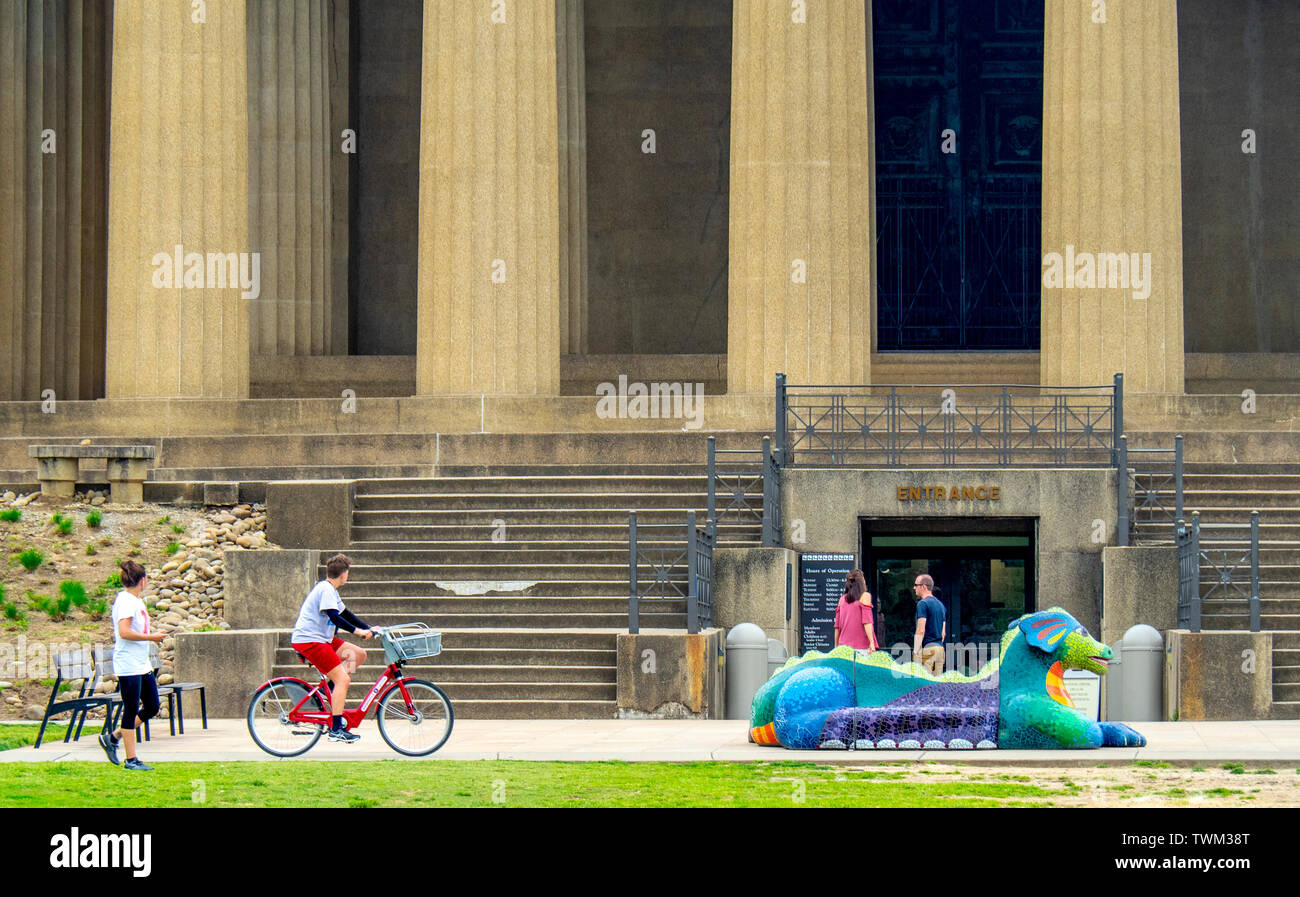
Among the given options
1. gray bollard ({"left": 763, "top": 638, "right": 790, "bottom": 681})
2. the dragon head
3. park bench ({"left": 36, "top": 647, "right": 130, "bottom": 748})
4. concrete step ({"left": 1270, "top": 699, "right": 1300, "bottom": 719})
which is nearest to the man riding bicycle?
park bench ({"left": 36, "top": 647, "right": 130, "bottom": 748})

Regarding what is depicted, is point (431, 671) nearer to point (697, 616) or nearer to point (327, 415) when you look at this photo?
point (697, 616)

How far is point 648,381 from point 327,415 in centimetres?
729

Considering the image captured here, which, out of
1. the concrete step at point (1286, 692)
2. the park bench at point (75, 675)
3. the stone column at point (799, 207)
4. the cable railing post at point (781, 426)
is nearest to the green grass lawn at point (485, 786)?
the park bench at point (75, 675)

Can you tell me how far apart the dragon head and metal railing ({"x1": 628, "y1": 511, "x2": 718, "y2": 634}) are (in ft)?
17.8

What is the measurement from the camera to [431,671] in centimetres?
2220

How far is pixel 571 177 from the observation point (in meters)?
35.9

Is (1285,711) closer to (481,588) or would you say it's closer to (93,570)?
(481,588)

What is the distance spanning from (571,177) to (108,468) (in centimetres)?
1209

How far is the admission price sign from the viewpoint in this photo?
76.4ft

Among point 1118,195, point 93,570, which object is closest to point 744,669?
point 93,570

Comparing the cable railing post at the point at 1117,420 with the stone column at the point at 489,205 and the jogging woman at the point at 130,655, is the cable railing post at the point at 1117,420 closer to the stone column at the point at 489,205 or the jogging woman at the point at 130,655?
the stone column at the point at 489,205

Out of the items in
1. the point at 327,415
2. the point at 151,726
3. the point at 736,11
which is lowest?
the point at 151,726

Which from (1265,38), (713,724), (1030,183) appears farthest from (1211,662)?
(1265,38)

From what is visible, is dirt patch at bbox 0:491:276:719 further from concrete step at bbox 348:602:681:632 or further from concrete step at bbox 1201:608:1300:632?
concrete step at bbox 1201:608:1300:632
